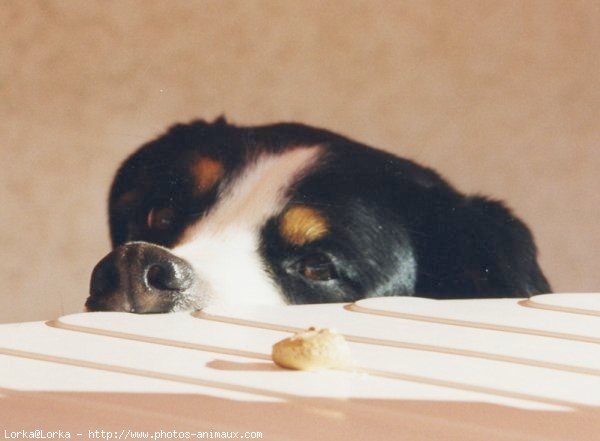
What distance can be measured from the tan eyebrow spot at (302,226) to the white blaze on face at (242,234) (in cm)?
3

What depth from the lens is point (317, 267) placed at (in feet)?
4.47

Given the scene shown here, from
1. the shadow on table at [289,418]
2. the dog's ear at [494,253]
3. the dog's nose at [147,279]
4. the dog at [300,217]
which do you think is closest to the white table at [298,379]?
the shadow on table at [289,418]

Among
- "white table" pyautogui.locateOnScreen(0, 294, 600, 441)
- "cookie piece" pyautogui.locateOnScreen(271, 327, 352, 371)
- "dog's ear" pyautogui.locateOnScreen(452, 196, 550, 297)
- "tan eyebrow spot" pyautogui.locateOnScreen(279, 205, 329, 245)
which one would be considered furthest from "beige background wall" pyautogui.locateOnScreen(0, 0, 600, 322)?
"cookie piece" pyautogui.locateOnScreen(271, 327, 352, 371)

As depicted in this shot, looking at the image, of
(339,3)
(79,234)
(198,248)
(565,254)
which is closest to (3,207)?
(79,234)

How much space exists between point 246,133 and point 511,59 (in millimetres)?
460

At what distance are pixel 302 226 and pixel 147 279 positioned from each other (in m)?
0.27

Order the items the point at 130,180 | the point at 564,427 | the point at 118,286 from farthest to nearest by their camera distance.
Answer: the point at 130,180 < the point at 118,286 < the point at 564,427

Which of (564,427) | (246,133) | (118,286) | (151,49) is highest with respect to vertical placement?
Result: (151,49)

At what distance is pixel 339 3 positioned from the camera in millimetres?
1397

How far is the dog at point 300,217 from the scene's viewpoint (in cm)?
134

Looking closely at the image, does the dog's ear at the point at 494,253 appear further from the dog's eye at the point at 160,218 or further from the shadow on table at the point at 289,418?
the shadow on table at the point at 289,418

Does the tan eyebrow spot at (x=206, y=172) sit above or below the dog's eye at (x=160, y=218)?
above

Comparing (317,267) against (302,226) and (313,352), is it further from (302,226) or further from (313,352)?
(313,352)

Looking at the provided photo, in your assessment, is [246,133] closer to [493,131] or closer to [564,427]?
[493,131]
